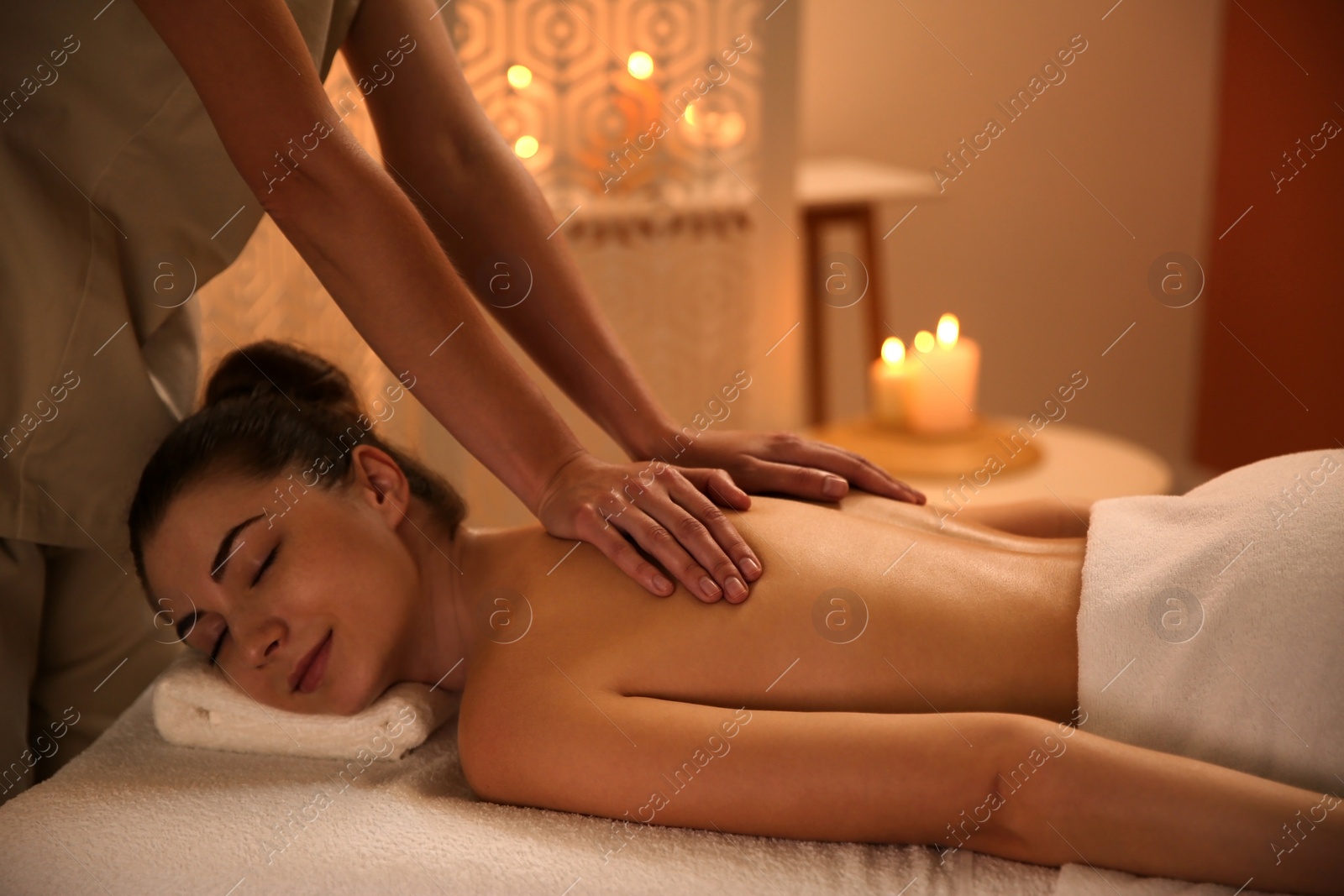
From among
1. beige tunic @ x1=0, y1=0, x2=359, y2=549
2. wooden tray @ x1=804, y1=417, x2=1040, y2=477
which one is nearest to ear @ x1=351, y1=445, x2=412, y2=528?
beige tunic @ x1=0, y1=0, x2=359, y2=549

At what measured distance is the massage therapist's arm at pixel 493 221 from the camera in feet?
4.24

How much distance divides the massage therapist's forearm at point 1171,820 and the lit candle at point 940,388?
116 cm

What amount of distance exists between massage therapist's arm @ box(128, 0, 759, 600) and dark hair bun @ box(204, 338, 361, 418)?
0.24 m

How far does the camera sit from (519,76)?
7.39 ft

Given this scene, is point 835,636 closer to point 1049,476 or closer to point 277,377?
point 277,377

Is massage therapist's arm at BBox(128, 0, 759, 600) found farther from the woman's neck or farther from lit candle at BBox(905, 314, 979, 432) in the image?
lit candle at BBox(905, 314, 979, 432)

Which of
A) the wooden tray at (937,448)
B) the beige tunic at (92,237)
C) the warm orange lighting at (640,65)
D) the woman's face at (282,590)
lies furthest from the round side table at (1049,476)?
the beige tunic at (92,237)

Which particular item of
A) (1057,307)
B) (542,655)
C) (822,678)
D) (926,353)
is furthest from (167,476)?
(1057,307)

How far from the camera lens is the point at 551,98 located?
2.28 m

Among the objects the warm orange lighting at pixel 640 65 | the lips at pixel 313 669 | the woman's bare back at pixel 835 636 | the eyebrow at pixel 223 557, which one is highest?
the eyebrow at pixel 223 557

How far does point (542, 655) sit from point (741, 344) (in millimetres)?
1601

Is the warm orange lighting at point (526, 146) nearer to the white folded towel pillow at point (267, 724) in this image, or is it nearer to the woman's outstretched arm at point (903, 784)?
the white folded towel pillow at point (267, 724)

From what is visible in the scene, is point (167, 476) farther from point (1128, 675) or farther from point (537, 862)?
point (1128, 675)

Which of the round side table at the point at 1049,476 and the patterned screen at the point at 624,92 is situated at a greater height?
the patterned screen at the point at 624,92
